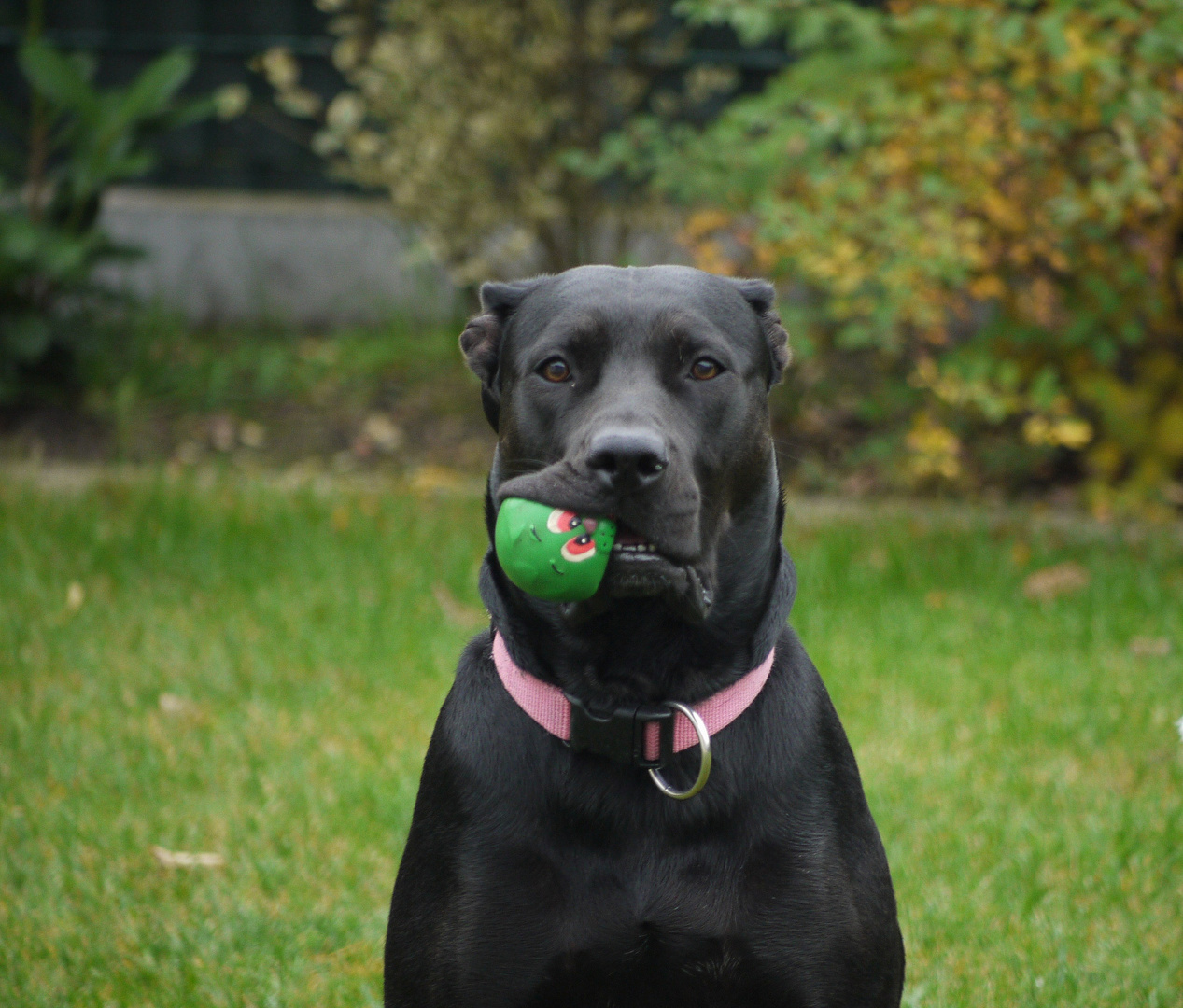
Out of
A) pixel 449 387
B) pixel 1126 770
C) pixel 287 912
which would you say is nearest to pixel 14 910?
pixel 287 912

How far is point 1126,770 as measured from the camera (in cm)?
414

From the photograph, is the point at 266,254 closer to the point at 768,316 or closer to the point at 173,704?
the point at 173,704

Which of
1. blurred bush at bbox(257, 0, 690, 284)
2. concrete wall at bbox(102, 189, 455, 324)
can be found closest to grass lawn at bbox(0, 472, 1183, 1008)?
blurred bush at bbox(257, 0, 690, 284)

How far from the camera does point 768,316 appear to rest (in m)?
2.77

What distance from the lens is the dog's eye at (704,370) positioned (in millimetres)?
2537

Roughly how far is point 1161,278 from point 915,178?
3.51 feet

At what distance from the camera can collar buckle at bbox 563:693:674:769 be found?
7.81 ft

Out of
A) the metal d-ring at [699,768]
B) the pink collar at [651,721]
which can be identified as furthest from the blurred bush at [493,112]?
the metal d-ring at [699,768]

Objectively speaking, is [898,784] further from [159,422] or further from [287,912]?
[159,422]

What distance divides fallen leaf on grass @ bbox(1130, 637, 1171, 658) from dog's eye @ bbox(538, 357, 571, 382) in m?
3.16

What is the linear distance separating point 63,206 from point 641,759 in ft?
18.5

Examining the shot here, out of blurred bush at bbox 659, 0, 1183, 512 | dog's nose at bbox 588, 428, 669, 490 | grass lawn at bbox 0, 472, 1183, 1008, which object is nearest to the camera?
dog's nose at bbox 588, 428, 669, 490

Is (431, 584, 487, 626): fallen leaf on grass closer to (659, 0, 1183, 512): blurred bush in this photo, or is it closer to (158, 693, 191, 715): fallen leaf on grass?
(158, 693, 191, 715): fallen leaf on grass

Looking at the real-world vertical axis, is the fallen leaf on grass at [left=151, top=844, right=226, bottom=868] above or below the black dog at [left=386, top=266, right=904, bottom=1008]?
below
